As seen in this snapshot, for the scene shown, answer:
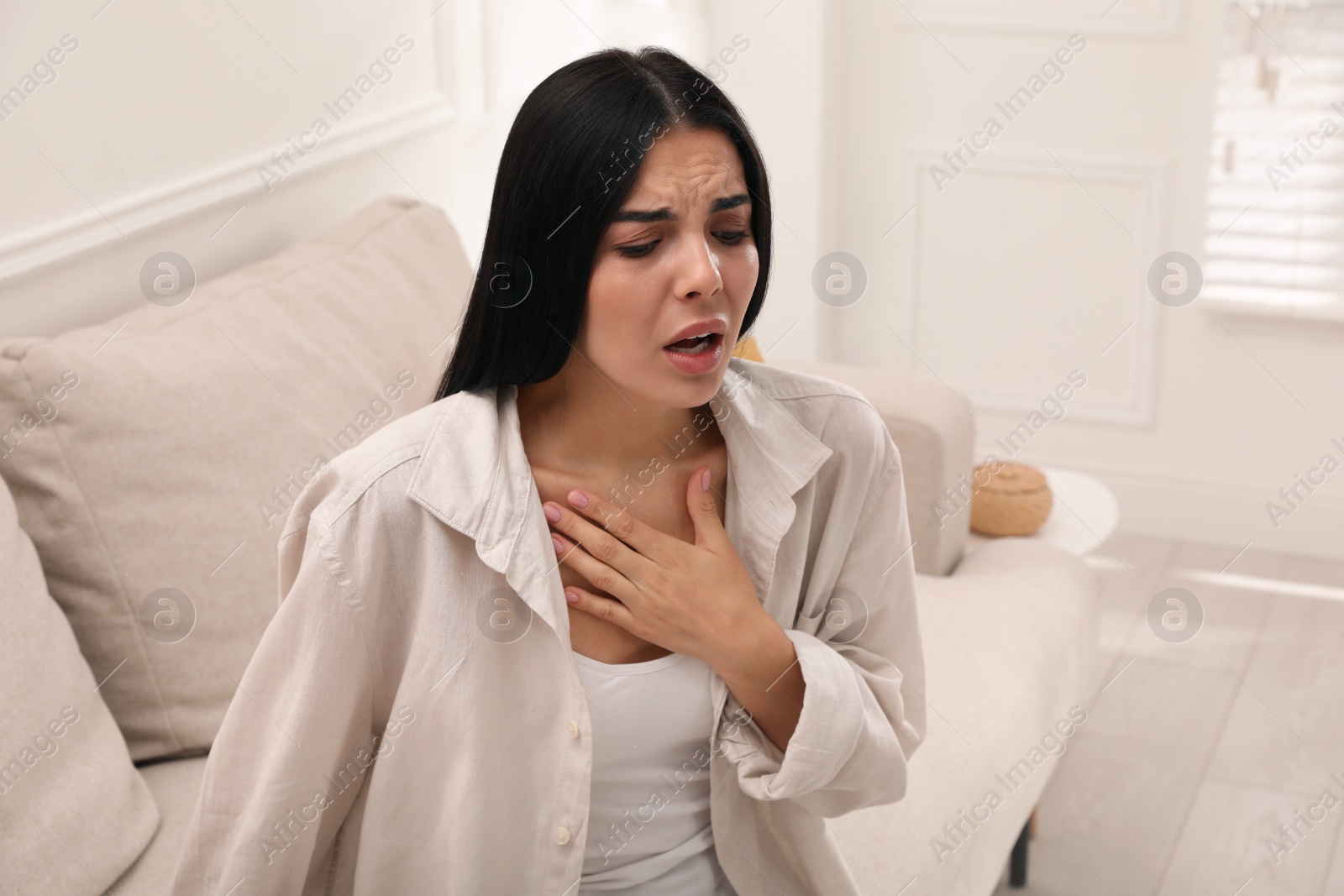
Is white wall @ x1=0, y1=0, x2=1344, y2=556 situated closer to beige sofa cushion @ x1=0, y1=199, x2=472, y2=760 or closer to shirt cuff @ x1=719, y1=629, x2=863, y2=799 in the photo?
beige sofa cushion @ x1=0, y1=199, x2=472, y2=760

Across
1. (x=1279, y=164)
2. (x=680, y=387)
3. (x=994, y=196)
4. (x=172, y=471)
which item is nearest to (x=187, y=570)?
(x=172, y=471)

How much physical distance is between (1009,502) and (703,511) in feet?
3.75

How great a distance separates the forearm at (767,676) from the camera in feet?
3.85

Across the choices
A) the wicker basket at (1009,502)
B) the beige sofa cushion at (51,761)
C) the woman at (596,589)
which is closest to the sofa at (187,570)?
the beige sofa cushion at (51,761)

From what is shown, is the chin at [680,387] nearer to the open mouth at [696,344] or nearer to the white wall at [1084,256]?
the open mouth at [696,344]

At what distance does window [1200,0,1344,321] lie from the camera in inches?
113

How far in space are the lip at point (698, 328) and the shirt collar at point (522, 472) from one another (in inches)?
6.3

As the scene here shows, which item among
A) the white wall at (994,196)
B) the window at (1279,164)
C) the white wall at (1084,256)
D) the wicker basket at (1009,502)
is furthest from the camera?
the white wall at (1084,256)

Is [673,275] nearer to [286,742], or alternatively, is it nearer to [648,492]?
[648,492]

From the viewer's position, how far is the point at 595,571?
1.16 meters

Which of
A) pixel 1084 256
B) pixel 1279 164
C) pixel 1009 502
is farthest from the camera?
pixel 1084 256

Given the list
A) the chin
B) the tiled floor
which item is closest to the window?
the tiled floor

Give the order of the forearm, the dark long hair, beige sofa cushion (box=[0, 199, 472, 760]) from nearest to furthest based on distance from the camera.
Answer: the dark long hair → the forearm → beige sofa cushion (box=[0, 199, 472, 760])

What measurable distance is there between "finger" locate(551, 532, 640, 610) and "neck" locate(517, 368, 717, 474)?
10cm
